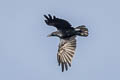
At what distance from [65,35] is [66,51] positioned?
0.75 m

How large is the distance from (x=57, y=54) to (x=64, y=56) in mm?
457

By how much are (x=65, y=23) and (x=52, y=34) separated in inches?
89.0

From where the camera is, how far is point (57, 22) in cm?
3703

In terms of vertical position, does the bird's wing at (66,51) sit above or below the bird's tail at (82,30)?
below

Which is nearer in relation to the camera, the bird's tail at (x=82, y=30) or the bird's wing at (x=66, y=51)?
the bird's wing at (x=66, y=51)

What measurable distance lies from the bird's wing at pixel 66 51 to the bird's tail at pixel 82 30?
37 cm

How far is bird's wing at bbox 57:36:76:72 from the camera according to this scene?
123ft

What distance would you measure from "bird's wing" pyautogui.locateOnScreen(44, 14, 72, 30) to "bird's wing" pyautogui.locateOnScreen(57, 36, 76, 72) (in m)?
0.89

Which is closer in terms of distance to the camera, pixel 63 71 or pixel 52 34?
pixel 63 71

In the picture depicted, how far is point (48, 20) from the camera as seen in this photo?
121 ft

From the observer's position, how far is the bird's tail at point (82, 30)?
1503 inches

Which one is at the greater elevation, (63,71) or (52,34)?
(52,34)

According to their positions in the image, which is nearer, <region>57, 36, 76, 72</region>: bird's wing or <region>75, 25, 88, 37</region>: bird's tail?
<region>57, 36, 76, 72</region>: bird's wing

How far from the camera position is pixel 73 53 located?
37.5 m
